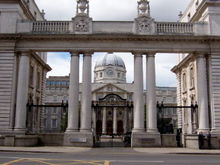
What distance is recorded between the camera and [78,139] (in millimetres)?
28516

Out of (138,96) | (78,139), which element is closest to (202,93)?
(138,96)

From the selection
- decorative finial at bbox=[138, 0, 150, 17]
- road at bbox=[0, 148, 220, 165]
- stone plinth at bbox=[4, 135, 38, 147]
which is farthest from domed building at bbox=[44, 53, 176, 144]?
road at bbox=[0, 148, 220, 165]

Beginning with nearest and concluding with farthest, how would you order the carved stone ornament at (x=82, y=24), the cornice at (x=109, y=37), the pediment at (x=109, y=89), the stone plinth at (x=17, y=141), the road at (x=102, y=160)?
the road at (x=102, y=160)
the stone plinth at (x=17, y=141)
the cornice at (x=109, y=37)
the carved stone ornament at (x=82, y=24)
the pediment at (x=109, y=89)

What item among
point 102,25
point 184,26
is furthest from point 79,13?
point 184,26

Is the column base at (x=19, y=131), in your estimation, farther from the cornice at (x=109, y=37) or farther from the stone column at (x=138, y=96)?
the stone column at (x=138, y=96)

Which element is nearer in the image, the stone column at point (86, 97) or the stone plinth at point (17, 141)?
the stone plinth at point (17, 141)

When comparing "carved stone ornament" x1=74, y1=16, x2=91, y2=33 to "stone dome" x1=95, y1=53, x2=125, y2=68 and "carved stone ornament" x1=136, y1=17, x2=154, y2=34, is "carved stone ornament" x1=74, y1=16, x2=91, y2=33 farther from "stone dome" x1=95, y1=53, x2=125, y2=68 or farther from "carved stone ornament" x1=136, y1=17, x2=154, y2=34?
"stone dome" x1=95, y1=53, x2=125, y2=68

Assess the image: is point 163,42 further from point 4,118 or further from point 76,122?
point 4,118

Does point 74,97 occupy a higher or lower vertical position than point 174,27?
lower

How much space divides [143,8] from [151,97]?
990 cm

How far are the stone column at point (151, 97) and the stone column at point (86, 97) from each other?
6143 mm

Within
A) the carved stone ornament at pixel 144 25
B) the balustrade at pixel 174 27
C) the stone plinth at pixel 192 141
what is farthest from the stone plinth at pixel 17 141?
the balustrade at pixel 174 27

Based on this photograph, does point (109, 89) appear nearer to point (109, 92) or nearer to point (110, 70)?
point (109, 92)

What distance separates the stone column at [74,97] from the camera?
2938 centimetres
